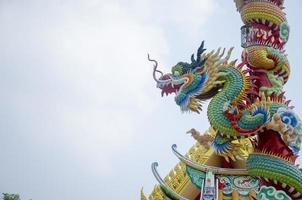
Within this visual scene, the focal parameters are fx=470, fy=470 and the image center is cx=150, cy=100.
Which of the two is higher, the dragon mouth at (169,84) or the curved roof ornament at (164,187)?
the dragon mouth at (169,84)

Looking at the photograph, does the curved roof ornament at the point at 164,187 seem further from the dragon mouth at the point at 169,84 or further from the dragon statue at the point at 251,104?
the dragon mouth at the point at 169,84

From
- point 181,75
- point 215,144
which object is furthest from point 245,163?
point 181,75

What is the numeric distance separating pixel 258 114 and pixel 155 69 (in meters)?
2.33

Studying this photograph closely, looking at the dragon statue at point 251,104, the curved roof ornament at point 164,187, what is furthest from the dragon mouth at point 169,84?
the curved roof ornament at point 164,187

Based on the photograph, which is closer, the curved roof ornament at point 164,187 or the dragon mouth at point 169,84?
the curved roof ornament at point 164,187

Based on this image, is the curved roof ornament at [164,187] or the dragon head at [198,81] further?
the dragon head at [198,81]

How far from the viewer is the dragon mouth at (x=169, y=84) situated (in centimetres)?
886

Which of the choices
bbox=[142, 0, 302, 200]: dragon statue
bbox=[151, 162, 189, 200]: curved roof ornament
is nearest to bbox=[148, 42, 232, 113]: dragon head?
bbox=[142, 0, 302, 200]: dragon statue

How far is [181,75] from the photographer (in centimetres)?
898

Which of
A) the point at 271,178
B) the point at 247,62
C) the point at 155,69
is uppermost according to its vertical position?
the point at 155,69

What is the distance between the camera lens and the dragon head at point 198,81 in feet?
28.5

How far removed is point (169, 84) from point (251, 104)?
1.60 m

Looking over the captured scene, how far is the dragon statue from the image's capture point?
791 centimetres

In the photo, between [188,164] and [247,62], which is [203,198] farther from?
[247,62]
